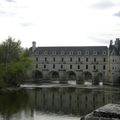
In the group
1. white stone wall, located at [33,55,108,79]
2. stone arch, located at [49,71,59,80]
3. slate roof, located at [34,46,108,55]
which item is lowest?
stone arch, located at [49,71,59,80]

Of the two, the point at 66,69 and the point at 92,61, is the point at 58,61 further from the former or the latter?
the point at 92,61

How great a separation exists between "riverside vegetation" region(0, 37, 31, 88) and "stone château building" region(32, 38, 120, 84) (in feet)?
110

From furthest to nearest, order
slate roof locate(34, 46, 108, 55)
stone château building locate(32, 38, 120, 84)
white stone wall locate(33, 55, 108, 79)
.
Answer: slate roof locate(34, 46, 108, 55) < white stone wall locate(33, 55, 108, 79) < stone château building locate(32, 38, 120, 84)

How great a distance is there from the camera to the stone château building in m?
88.2

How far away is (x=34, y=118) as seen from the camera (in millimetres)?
24672

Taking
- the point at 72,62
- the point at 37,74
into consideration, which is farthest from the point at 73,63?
the point at 37,74

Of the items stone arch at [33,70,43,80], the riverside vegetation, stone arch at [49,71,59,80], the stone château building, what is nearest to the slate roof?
the stone château building

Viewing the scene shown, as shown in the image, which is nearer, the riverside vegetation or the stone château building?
the riverside vegetation

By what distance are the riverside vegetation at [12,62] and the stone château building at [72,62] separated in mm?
33627

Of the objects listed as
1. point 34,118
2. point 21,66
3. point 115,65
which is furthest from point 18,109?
point 115,65

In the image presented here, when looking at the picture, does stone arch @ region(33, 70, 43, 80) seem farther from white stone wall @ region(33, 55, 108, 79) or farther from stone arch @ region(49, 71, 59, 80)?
stone arch @ region(49, 71, 59, 80)

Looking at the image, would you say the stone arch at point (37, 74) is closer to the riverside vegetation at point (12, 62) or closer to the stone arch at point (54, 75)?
the stone arch at point (54, 75)

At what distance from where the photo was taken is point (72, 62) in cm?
9131

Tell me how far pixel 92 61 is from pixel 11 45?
41052mm
